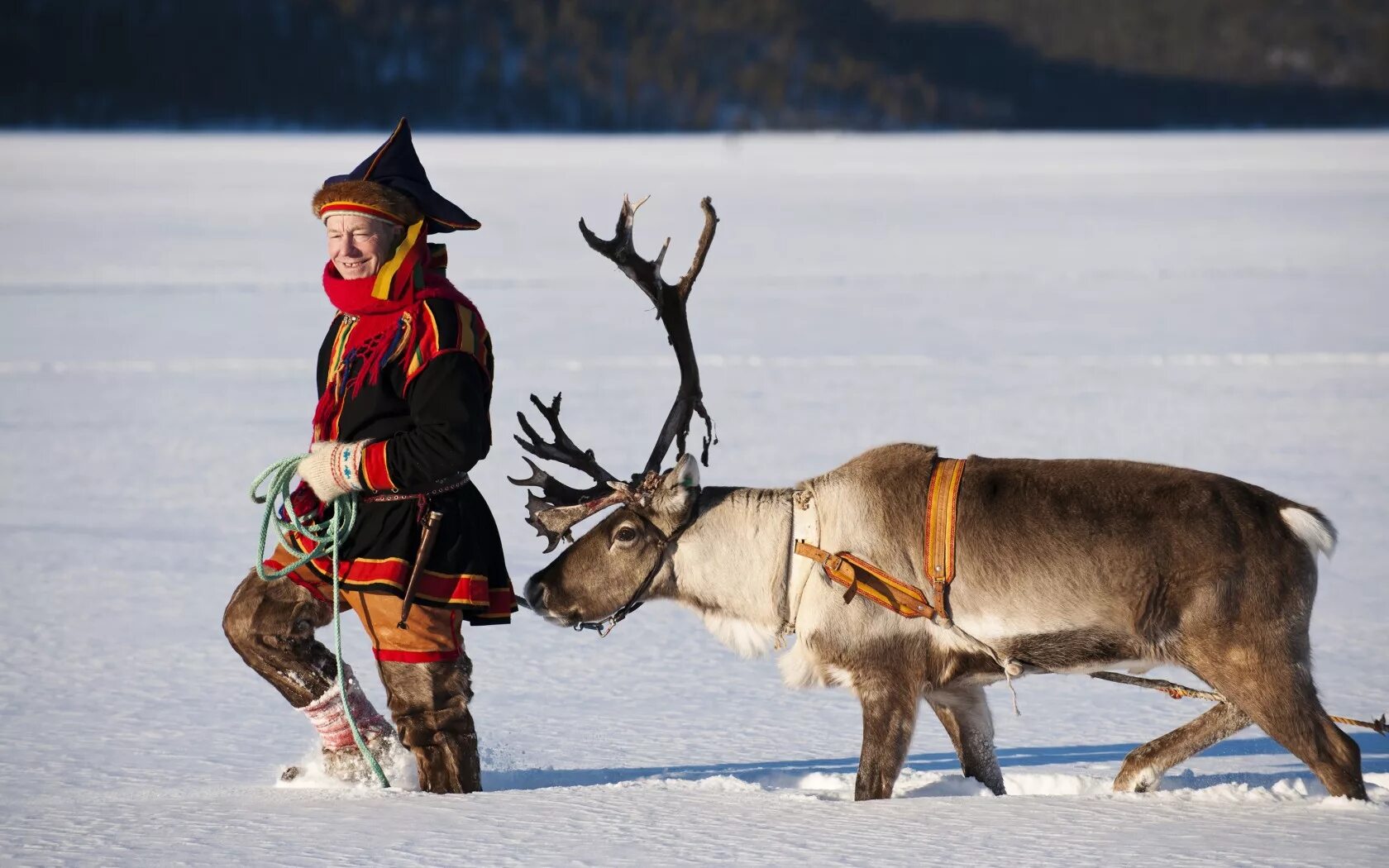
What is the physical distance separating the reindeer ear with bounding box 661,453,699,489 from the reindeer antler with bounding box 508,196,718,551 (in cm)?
7

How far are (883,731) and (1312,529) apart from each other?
→ 1133 mm

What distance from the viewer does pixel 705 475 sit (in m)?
9.09

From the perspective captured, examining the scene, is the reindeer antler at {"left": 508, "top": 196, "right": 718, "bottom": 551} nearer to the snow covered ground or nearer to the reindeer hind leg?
the snow covered ground

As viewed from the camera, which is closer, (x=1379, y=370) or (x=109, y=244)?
(x=1379, y=370)

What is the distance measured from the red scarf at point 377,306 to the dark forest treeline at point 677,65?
366 feet

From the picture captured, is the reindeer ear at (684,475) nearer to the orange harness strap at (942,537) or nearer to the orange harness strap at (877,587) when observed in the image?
the orange harness strap at (877,587)

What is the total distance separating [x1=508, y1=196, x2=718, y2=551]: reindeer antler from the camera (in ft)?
15.5

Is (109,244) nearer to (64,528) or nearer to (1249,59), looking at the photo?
(64,528)

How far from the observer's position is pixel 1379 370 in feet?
41.7

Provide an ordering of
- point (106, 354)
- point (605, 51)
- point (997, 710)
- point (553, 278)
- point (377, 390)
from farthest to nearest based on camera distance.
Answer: point (605, 51) → point (553, 278) → point (106, 354) → point (997, 710) → point (377, 390)

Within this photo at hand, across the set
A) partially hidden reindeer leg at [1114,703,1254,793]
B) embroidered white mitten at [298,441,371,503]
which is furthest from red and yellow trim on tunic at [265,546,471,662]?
partially hidden reindeer leg at [1114,703,1254,793]

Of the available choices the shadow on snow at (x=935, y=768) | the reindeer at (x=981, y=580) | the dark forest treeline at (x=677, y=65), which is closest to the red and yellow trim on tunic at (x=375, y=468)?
the reindeer at (x=981, y=580)

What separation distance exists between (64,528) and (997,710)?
15.4ft

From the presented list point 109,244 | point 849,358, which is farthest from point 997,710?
point 109,244
